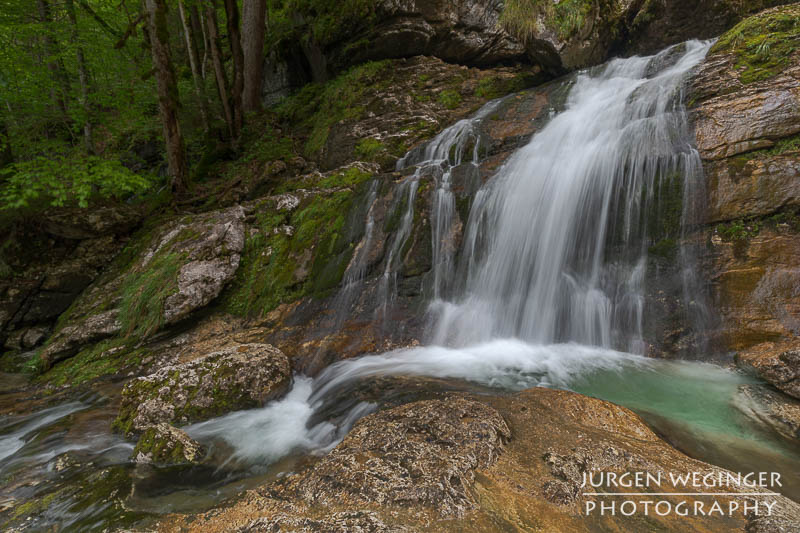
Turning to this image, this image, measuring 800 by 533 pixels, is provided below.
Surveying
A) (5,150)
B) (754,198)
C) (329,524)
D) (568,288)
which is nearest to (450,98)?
(568,288)

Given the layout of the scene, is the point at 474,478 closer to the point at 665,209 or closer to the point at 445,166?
the point at 665,209

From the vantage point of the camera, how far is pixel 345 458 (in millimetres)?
2193

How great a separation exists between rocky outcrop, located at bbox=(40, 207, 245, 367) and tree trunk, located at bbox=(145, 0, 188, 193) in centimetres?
198

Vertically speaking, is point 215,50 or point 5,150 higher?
point 215,50

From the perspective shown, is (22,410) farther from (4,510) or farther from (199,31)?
(199,31)

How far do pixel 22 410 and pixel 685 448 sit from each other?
7.41m

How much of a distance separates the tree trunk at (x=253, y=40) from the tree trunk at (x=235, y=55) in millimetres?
262

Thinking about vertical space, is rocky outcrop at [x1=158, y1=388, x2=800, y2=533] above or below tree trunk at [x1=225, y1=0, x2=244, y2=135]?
below

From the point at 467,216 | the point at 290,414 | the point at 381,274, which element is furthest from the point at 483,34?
the point at 290,414

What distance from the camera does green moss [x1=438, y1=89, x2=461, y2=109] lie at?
10016 millimetres

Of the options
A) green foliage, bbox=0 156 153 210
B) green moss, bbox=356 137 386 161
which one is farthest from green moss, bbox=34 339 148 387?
green moss, bbox=356 137 386 161

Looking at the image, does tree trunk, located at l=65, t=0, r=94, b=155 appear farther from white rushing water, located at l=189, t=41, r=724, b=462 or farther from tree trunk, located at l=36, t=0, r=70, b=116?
white rushing water, located at l=189, t=41, r=724, b=462

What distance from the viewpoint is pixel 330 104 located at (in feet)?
37.6

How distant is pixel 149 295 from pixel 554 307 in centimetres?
669
